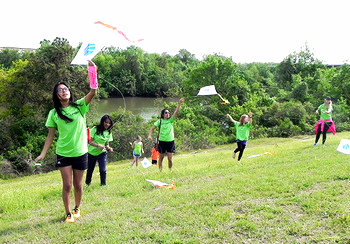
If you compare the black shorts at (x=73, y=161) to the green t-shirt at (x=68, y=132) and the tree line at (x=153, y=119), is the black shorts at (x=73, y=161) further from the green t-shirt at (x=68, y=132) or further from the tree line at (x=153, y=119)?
the tree line at (x=153, y=119)

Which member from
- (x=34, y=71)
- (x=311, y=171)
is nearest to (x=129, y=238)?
(x=311, y=171)

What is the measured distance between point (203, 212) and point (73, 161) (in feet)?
7.19

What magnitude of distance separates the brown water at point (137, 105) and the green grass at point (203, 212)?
27.9m

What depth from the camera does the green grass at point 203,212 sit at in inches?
172

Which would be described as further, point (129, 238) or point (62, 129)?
point (62, 129)

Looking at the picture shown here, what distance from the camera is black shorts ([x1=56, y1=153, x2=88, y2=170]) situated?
495cm

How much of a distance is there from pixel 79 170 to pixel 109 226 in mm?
985

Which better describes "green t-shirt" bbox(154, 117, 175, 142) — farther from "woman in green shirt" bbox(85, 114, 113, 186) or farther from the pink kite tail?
the pink kite tail

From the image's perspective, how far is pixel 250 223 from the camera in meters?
4.59

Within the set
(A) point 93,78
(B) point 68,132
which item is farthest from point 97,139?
(A) point 93,78

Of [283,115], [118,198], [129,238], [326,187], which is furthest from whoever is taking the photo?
[283,115]

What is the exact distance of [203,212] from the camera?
5172 mm

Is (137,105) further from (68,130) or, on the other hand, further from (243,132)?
(68,130)

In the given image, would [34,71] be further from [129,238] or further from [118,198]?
[129,238]
